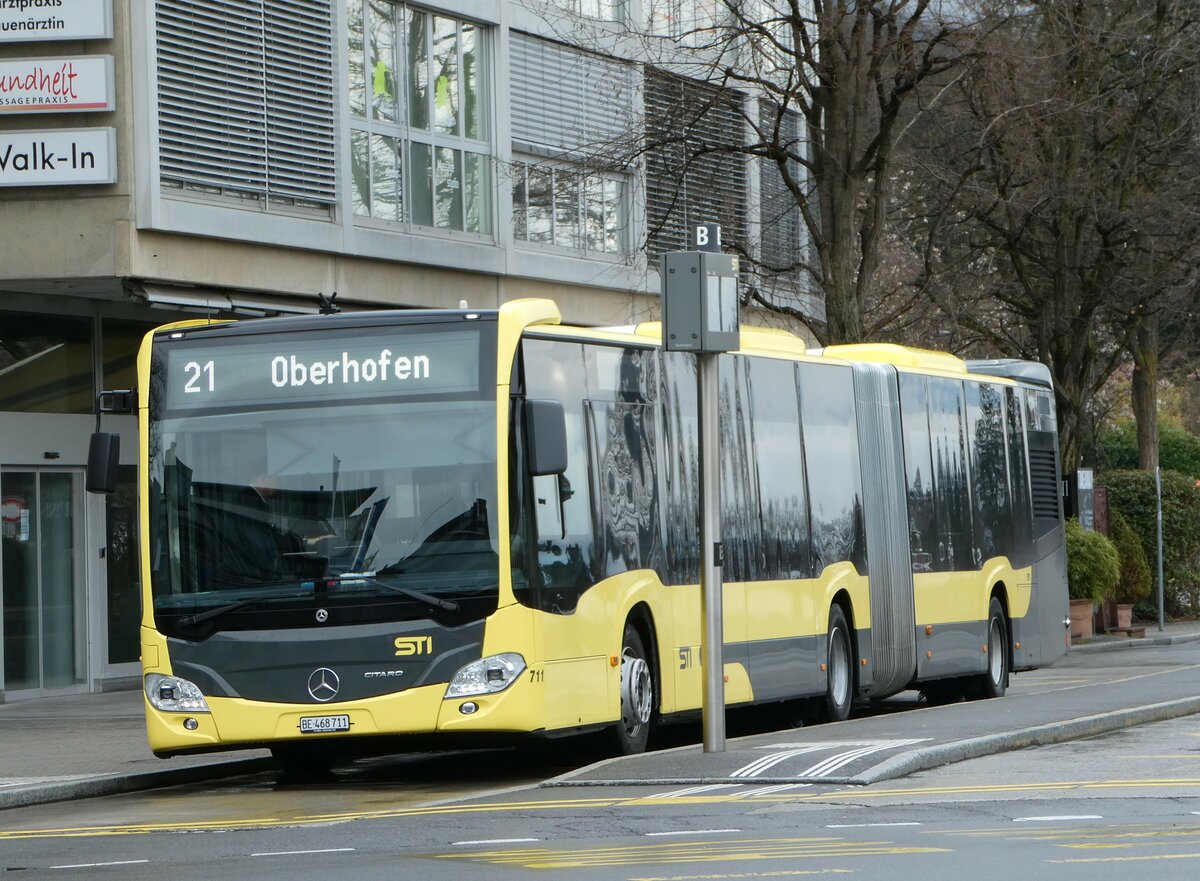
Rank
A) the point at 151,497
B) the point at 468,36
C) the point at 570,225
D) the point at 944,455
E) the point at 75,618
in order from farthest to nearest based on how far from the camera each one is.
Result: the point at 570,225 < the point at 468,36 < the point at 75,618 < the point at 944,455 < the point at 151,497

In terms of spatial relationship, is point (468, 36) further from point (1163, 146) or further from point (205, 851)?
point (205, 851)

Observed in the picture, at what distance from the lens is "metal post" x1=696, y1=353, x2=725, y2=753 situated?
14141 millimetres

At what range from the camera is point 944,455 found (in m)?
22.2

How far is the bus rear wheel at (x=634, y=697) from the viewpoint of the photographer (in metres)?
15.0

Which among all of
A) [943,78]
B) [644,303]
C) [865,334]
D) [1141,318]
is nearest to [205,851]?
[865,334]

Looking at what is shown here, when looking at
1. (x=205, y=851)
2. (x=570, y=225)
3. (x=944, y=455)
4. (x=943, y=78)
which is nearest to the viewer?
(x=205, y=851)

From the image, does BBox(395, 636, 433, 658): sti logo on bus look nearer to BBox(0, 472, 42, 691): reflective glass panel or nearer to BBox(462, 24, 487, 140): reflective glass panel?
BBox(0, 472, 42, 691): reflective glass panel

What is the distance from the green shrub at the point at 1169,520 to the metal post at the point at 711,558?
26281 mm

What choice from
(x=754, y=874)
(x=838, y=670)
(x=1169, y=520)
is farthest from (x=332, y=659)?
(x=1169, y=520)

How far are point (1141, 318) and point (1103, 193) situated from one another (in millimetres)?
2858

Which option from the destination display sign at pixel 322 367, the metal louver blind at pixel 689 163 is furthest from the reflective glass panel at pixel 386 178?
the destination display sign at pixel 322 367

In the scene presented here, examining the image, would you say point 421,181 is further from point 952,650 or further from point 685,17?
point 952,650

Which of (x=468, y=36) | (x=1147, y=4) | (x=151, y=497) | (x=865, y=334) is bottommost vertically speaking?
(x=151, y=497)

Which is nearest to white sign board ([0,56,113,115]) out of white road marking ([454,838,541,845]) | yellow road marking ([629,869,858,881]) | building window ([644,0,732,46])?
building window ([644,0,732,46])
